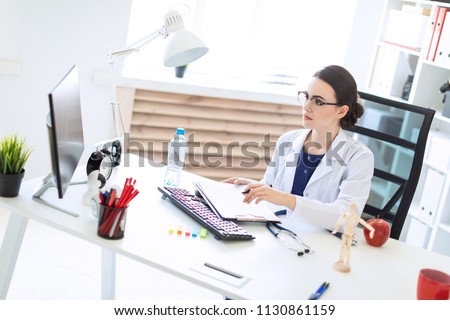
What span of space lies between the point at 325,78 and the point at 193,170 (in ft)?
5.75

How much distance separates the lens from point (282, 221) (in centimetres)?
221

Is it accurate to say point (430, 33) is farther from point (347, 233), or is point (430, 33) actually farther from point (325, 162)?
point (347, 233)

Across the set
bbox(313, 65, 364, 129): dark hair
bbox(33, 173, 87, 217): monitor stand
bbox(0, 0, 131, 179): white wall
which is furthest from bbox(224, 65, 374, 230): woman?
bbox(0, 0, 131, 179): white wall

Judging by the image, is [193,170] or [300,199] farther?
[193,170]

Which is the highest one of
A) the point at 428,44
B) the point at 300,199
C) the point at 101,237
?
the point at 428,44

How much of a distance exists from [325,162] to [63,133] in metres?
0.97

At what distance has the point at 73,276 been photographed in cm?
302

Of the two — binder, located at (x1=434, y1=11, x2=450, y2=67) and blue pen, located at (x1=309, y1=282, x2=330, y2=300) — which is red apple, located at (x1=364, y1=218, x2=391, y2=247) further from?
binder, located at (x1=434, y1=11, x2=450, y2=67)

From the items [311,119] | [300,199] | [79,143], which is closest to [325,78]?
[311,119]

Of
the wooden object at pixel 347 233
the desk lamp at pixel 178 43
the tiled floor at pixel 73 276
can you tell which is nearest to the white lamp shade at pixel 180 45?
the desk lamp at pixel 178 43

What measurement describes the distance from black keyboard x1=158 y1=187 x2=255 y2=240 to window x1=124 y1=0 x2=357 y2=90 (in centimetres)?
175

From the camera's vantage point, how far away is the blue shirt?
245 centimetres

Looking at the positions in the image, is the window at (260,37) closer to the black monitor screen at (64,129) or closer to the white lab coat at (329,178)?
the white lab coat at (329,178)

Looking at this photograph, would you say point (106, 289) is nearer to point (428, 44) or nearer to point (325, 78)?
point (325, 78)
